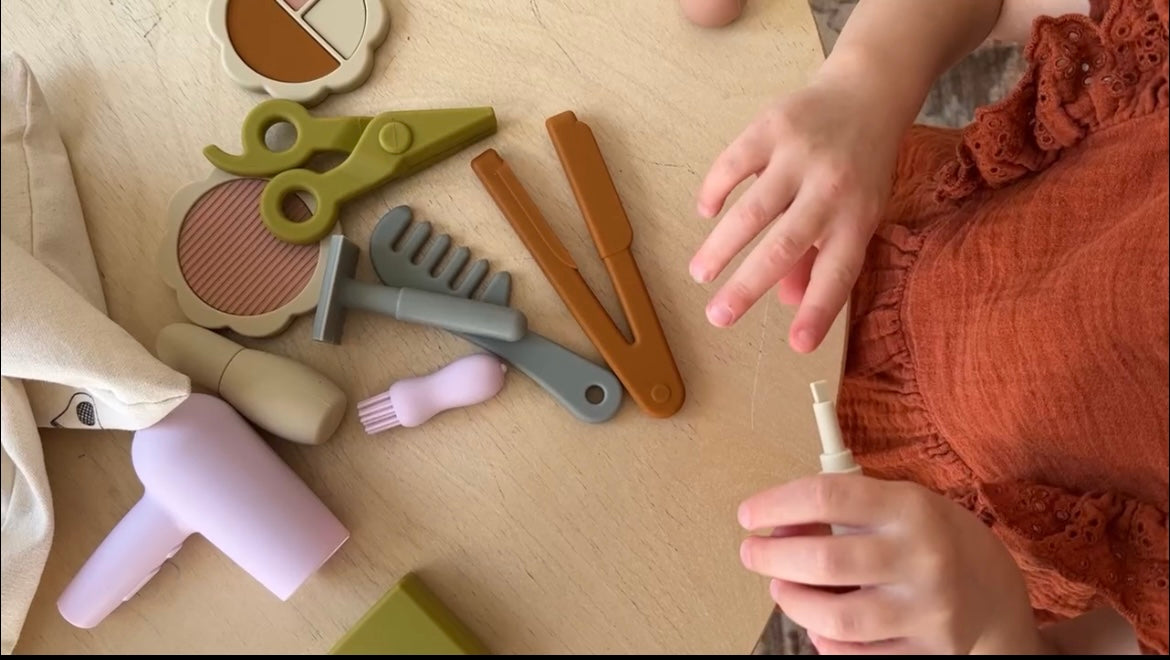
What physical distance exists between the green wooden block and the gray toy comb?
12 cm

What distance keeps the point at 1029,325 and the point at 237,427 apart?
37 cm

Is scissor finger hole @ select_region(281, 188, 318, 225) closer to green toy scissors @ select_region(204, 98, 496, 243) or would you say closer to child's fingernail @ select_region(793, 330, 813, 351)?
green toy scissors @ select_region(204, 98, 496, 243)

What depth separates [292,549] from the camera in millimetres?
430

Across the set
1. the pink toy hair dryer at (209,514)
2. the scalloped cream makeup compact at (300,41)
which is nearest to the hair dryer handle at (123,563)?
the pink toy hair dryer at (209,514)

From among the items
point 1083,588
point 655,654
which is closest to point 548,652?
point 655,654

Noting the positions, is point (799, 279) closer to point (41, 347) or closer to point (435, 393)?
point (435, 393)

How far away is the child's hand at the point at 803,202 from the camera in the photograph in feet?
1.39

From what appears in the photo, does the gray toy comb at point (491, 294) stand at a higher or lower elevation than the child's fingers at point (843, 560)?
higher

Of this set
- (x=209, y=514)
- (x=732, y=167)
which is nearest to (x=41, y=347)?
(x=209, y=514)

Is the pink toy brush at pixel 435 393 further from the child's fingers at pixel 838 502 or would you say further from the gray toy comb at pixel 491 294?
the child's fingers at pixel 838 502

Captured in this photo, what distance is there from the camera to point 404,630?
1.43 feet

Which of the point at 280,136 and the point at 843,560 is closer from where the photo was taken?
the point at 843,560

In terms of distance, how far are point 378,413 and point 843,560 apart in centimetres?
23

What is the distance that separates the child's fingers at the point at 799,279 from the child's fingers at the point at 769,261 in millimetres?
22
